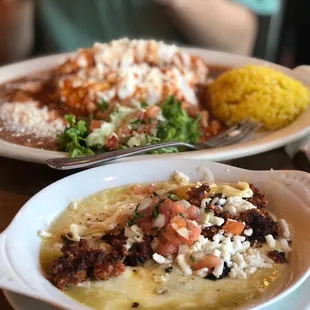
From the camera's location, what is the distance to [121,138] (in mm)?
1357

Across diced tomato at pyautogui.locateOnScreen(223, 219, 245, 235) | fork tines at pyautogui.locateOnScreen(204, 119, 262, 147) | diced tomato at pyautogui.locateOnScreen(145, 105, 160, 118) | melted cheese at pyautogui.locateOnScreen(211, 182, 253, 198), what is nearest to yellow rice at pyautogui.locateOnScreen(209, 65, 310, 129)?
fork tines at pyautogui.locateOnScreen(204, 119, 262, 147)

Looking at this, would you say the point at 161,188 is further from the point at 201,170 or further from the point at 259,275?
the point at 259,275

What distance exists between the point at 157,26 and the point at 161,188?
1.46m

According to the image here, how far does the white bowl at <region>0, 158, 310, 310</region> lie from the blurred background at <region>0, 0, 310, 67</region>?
1.21 m

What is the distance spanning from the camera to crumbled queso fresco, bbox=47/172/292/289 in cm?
89

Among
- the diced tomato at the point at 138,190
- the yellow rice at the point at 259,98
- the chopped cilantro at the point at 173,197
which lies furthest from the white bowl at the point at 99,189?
the yellow rice at the point at 259,98

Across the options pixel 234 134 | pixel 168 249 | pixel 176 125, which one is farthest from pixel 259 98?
pixel 168 249

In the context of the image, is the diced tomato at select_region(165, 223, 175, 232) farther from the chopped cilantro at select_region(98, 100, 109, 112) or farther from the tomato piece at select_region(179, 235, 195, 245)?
the chopped cilantro at select_region(98, 100, 109, 112)

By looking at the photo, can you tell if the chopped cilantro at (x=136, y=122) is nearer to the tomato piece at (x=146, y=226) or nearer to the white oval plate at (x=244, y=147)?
the white oval plate at (x=244, y=147)

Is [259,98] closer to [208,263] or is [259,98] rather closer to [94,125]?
[94,125]

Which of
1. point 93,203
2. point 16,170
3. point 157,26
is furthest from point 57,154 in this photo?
point 157,26

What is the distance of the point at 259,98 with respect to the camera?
1.55 m

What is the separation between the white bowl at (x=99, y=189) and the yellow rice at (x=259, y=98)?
44cm

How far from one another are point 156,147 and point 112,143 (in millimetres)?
116
